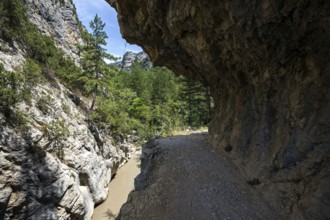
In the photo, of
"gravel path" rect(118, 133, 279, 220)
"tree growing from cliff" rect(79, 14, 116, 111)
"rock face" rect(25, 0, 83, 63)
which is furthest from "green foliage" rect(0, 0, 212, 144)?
"gravel path" rect(118, 133, 279, 220)

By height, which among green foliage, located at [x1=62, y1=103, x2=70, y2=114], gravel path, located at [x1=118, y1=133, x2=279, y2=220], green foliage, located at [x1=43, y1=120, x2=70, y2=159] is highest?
green foliage, located at [x1=62, y1=103, x2=70, y2=114]

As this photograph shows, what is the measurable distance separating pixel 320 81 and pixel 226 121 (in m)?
6.90

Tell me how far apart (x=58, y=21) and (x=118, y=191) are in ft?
97.0

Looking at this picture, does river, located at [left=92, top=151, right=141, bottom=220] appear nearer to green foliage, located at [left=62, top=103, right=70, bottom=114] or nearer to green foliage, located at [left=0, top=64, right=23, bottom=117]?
green foliage, located at [left=62, top=103, right=70, bottom=114]

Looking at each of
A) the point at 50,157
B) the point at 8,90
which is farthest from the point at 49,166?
the point at 8,90

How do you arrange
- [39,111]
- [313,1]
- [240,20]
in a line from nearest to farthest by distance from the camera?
[313,1]
[240,20]
[39,111]

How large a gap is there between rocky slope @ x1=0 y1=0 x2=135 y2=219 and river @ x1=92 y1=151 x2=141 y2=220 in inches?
29.6

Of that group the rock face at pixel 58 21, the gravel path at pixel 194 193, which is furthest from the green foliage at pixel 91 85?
the gravel path at pixel 194 193

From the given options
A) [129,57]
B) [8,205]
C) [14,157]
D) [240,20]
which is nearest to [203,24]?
[240,20]

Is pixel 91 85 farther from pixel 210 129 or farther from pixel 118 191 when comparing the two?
pixel 210 129

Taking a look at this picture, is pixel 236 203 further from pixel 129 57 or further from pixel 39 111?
pixel 129 57

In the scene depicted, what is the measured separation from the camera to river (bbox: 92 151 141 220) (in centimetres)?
1719

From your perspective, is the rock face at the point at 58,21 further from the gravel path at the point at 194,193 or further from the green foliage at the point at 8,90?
the gravel path at the point at 194,193

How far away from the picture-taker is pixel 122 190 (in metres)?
21.0
